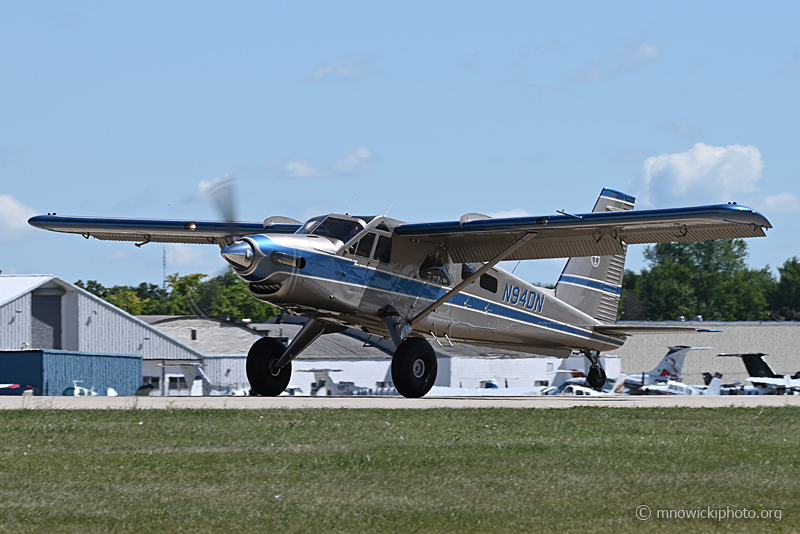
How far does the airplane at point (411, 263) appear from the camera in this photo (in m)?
17.2

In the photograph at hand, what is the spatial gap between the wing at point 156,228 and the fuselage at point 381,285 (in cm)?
288

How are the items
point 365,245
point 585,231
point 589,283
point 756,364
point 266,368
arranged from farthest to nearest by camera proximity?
point 756,364 < point 589,283 < point 266,368 < point 585,231 < point 365,245

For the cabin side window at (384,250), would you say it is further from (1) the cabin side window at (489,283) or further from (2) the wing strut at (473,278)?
(1) the cabin side window at (489,283)

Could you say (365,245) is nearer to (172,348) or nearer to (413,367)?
(413,367)

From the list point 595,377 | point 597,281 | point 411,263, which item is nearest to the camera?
point 411,263

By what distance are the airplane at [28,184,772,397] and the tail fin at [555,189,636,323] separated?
1.52m

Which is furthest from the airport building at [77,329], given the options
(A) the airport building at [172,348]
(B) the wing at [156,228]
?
(B) the wing at [156,228]

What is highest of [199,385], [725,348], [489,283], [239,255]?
[239,255]

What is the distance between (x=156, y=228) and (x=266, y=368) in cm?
466

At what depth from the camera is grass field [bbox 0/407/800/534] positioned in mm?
7195

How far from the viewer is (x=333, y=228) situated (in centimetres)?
1825

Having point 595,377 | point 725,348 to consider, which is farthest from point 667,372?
point 725,348

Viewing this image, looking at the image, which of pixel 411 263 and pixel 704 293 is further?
pixel 704 293

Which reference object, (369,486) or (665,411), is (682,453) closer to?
(369,486)
